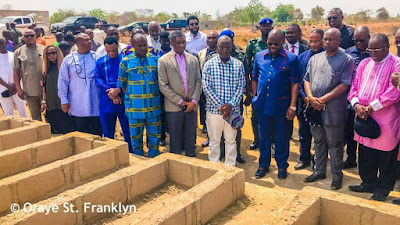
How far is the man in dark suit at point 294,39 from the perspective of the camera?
5172 millimetres

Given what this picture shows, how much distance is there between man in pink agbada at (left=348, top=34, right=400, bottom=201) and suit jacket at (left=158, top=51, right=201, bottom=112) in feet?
6.30

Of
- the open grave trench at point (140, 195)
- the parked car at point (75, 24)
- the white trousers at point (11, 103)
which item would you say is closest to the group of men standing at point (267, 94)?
the open grave trench at point (140, 195)

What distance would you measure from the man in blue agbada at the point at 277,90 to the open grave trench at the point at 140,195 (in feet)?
4.13

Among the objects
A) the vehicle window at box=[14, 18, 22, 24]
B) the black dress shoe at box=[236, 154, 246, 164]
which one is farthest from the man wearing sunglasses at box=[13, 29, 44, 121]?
the vehicle window at box=[14, 18, 22, 24]

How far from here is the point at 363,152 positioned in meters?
3.97

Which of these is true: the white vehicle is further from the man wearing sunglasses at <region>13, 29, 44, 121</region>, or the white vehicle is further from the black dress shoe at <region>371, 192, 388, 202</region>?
the black dress shoe at <region>371, 192, 388, 202</region>

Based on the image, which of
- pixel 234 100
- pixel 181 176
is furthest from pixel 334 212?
pixel 234 100

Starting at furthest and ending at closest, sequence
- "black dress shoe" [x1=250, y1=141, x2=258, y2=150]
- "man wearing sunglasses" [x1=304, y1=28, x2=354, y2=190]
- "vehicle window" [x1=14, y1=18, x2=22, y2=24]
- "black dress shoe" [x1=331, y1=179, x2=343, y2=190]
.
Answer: "vehicle window" [x1=14, y1=18, x2=22, y2=24]
"black dress shoe" [x1=250, y1=141, x2=258, y2=150]
"black dress shoe" [x1=331, y1=179, x2=343, y2=190]
"man wearing sunglasses" [x1=304, y1=28, x2=354, y2=190]

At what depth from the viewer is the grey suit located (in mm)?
4477

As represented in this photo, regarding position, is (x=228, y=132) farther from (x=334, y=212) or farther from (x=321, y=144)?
(x=334, y=212)

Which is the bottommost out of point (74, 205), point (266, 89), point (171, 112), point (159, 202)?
point (159, 202)

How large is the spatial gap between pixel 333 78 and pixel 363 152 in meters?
0.90

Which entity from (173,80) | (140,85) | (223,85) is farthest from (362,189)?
(140,85)

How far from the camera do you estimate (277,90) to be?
4.30 m
